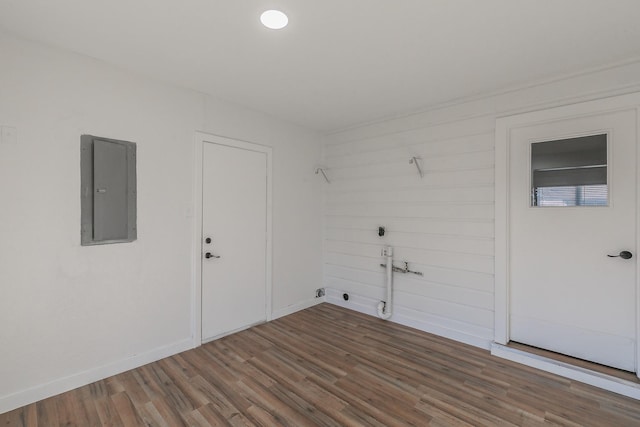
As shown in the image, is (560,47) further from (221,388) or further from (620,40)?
(221,388)

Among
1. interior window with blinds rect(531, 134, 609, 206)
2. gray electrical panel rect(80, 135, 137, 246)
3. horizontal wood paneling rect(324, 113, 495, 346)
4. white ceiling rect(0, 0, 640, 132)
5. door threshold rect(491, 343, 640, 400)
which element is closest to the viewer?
white ceiling rect(0, 0, 640, 132)

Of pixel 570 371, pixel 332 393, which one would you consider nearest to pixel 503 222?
pixel 570 371

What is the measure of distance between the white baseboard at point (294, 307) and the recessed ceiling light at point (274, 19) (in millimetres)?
3130

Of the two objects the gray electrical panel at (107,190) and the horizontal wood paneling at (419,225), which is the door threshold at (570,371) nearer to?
the horizontal wood paneling at (419,225)

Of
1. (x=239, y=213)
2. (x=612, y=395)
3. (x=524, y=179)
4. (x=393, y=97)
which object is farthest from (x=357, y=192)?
(x=612, y=395)

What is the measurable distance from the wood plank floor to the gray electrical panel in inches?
47.4

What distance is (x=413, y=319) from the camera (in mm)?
3617

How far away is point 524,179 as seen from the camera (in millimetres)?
2896

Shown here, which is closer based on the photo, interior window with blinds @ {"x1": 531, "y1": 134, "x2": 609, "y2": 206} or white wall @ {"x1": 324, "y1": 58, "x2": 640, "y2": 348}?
interior window with blinds @ {"x1": 531, "y1": 134, "x2": 609, "y2": 206}

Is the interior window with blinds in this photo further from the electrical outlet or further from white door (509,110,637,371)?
the electrical outlet

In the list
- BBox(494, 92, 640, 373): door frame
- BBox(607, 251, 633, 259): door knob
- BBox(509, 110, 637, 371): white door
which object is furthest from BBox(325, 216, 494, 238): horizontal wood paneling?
BBox(607, 251, 633, 259): door knob

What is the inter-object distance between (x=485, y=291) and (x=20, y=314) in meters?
3.94

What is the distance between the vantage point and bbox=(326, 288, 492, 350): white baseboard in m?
3.17

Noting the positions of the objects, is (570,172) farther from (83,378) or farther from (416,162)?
(83,378)
